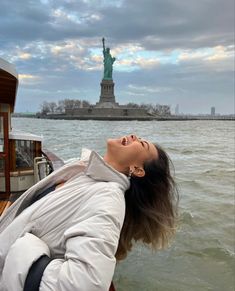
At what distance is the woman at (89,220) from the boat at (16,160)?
4.88 meters

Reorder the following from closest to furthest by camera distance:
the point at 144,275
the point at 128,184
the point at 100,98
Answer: the point at 128,184, the point at 144,275, the point at 100,98

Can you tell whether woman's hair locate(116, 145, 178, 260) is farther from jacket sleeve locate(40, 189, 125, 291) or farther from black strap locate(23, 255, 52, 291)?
black strap locate(23, 255, 52, 291)

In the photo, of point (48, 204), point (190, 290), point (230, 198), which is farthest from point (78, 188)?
point (230, 198)

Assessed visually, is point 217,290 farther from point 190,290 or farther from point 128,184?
point 128,184

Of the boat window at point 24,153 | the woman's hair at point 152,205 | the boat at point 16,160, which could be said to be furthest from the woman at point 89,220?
the boat window at point 24,153

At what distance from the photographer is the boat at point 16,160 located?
679cm

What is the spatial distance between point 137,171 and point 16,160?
6022 mm

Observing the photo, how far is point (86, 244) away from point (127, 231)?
0.56 meters

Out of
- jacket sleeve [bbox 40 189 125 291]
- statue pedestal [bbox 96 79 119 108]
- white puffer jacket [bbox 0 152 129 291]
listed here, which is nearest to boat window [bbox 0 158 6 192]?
white puffer jacket [bbox 0 152 129 291]

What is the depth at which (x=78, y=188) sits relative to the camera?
4.84 ft

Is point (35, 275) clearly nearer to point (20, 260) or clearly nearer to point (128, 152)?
point (20, 260)

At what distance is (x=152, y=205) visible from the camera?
1.70 m

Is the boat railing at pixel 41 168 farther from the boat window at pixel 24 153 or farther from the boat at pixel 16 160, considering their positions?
the boat window at pixel 24 153

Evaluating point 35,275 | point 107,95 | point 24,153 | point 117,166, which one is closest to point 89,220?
point 35,275
